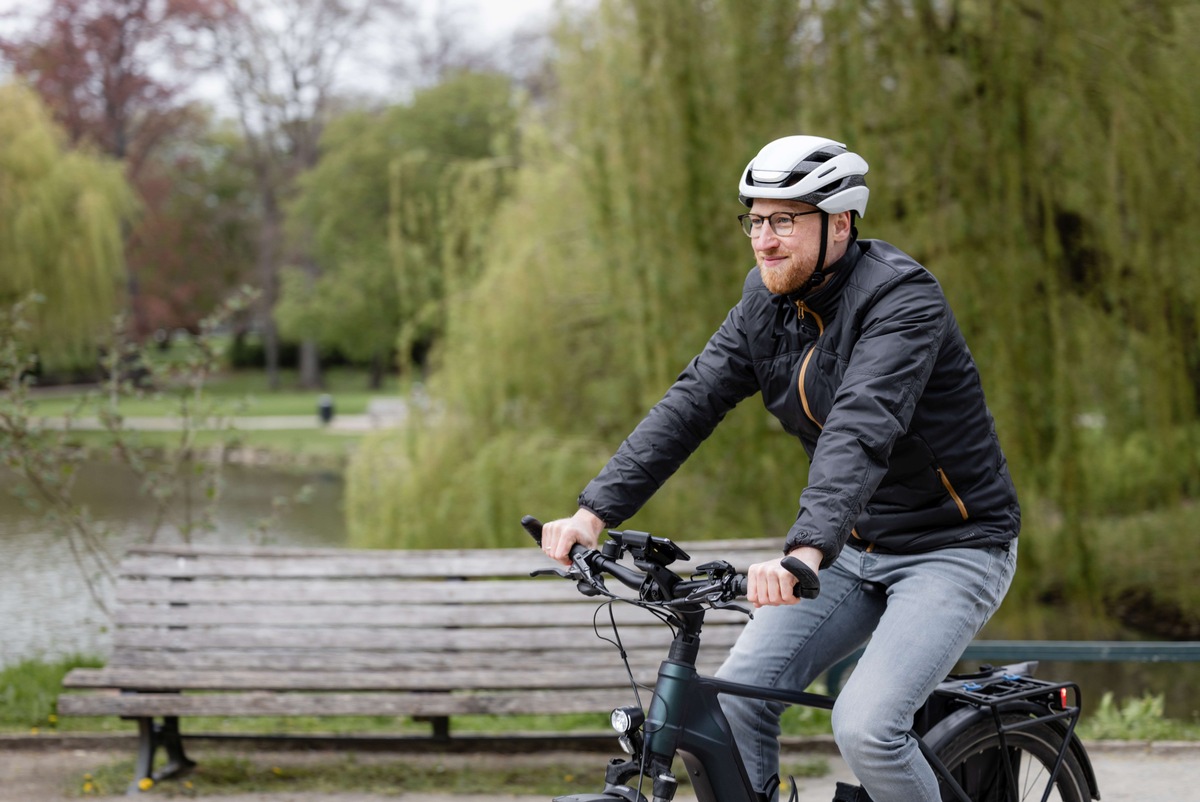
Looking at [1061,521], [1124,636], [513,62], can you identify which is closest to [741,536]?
[1061,521]

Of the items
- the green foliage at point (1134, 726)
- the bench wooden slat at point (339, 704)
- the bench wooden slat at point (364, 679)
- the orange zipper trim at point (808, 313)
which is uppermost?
the orange zipper trim at point (808, 313)

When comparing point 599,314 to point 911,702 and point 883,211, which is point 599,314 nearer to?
point 883,211

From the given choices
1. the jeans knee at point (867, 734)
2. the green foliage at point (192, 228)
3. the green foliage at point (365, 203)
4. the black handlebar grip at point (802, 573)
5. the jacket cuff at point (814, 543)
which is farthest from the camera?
the green foliage at point (192, 228)

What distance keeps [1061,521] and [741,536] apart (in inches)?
76.6

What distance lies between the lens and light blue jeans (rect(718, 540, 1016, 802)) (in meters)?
2.62

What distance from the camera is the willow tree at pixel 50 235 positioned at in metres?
21.0

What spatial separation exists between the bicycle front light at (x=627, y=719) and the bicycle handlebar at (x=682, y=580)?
0.79ft

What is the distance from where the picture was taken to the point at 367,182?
3584cm

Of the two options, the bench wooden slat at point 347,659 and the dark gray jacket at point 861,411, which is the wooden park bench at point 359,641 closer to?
the bench wooden slat at point 347,659

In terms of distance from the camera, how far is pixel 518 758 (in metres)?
4.71

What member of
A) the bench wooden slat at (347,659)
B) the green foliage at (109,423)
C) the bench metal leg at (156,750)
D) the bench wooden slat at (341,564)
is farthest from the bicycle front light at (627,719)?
the green foliage at (109,423)

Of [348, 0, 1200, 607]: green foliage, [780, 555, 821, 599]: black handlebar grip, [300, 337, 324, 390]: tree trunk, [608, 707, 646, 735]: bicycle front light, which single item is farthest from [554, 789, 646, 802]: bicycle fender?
[300, 337, 324, 390]: tree trunk

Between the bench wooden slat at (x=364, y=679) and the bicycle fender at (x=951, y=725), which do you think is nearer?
the bicycle fender at (x=951, y=725)

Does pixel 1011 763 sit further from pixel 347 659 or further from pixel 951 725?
pixel 347 659
